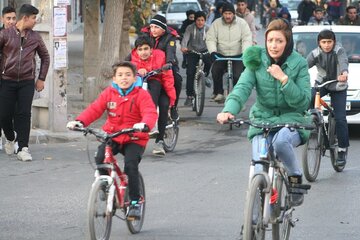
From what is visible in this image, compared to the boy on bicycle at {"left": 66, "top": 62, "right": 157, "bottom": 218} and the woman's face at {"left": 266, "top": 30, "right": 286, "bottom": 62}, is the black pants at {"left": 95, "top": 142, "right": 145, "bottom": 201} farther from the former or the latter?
the woman's face at {"left": 266, "top": 30, "right": 286, "bottom": 62}

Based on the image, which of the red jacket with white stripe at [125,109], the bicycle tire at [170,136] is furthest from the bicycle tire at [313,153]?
the red jacket with white stripe at [125,109]

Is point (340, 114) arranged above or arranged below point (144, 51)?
below

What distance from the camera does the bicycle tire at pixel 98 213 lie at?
24.5 ft

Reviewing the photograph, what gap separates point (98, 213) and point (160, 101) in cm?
558

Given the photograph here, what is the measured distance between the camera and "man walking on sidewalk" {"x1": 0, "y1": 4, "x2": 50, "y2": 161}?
490 inches

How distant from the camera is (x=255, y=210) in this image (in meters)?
6.91

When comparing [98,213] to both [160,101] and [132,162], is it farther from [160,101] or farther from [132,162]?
[160,101]

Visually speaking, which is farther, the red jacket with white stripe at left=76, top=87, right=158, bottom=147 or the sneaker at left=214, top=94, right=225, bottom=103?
the sneaker at left=214, top=94, right=225, bottom=103

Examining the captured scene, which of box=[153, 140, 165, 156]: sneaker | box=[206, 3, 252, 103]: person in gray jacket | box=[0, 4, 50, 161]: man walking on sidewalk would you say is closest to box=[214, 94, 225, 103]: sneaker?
box=[206, 3, 252, 103]: person in gray jacket

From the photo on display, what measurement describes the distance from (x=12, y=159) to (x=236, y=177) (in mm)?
2926

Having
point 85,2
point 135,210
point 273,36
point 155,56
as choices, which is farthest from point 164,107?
point 85,2

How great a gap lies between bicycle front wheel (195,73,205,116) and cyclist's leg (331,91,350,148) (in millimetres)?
5916

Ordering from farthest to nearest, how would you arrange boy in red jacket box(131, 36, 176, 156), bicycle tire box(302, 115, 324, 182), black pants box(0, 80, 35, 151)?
boy in red jacket box(131, 36, 176, 156)
black pants box(0, 80, 35, 151)
bicycle tire box(302, 115, 324, 182)

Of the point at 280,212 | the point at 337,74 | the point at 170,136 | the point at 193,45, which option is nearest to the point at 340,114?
the point at 337,74
